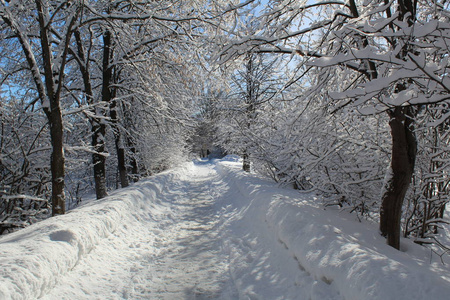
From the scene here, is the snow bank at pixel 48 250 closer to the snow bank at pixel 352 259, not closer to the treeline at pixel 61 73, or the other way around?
the treeline at pixel 61 73

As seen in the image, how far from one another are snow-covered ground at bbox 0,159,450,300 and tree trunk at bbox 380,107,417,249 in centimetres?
34

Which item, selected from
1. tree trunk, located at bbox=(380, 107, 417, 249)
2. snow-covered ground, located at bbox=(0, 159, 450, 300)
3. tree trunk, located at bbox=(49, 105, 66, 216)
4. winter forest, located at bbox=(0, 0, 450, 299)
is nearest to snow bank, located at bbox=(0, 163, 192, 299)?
snow-covered ground, located at bbox=(0, 159, 450, 300)

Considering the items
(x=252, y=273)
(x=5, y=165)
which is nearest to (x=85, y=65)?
(x=5, y=165)

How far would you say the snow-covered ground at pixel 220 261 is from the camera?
8.37 feet

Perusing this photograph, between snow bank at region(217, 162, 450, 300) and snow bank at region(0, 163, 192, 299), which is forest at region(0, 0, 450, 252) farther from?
snow bank at region(0, 163, 192, 299)

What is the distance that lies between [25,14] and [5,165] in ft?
12.4

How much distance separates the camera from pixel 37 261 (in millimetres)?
3029

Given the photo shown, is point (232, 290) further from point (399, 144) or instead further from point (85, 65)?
point (85, 65)

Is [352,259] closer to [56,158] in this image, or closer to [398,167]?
[398,167]

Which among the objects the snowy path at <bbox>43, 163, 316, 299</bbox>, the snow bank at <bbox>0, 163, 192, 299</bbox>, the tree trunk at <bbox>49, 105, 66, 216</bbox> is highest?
the tree trunk at <bbox>49, 105, 66, 216</bbox>

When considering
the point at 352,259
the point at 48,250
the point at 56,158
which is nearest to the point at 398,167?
the point at 352,259

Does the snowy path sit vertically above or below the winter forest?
below

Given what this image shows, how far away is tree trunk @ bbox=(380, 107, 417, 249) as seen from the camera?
3.43 meters

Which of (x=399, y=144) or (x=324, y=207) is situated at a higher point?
(x=399, y=144)
